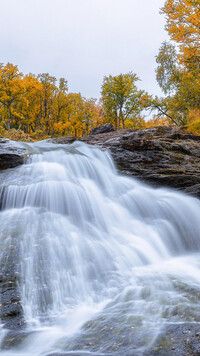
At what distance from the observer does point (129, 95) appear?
94.2 ft

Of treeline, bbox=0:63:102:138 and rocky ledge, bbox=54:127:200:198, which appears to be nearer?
rocky ledge, bbox=54:127:200:198

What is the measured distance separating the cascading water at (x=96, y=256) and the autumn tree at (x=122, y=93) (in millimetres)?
22713

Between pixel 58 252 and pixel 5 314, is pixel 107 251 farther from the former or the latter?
pixel 5 314

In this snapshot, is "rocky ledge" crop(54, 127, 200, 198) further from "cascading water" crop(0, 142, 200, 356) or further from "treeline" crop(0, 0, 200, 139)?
"treeline" crop(0, 0, 200, 139)

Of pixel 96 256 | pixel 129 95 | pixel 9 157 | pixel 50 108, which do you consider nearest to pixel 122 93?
pixel 129 95

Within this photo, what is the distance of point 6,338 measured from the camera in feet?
7.69

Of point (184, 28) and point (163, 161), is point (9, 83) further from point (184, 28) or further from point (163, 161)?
point (163, 161)

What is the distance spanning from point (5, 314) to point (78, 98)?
117 feet

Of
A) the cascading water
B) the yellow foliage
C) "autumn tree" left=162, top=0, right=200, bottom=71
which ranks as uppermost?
"autumn tree" left=162, top=0, right=200, bottom=71

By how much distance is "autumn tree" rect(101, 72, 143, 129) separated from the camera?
2834 cm

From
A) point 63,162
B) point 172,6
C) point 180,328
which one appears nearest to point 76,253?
point 180,328

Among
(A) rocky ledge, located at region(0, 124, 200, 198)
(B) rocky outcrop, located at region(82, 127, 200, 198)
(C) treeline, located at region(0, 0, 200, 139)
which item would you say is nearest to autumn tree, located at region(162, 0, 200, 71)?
(C) treeline, located at region(0, 0, 200, 139)

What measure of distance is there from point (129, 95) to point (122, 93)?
904 millimetres

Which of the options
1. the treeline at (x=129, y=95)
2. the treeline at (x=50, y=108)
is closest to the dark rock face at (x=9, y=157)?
the treeline at (x=129, y=95)
